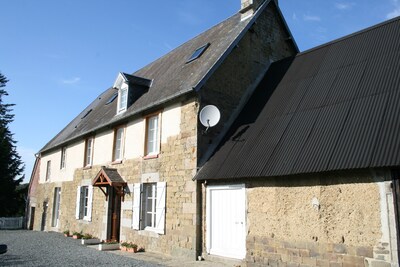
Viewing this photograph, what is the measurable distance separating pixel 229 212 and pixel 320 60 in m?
5.24

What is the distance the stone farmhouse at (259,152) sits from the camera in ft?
21.1

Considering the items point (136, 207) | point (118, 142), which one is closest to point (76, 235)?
point (118, 142)

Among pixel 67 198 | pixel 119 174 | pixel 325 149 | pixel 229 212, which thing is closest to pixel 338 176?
pixel 325 149

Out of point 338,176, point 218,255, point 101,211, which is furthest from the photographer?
point 101,211

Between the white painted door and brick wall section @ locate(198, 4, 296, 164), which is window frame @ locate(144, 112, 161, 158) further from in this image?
the white painted door

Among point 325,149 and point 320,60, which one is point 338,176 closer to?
point 325,149

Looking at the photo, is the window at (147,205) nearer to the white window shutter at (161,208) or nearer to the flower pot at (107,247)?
→ the white window shutter at (161,208)

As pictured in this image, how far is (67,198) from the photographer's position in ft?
58.7

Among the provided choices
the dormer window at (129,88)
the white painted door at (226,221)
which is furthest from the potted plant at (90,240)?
the white painted door at (226,221)

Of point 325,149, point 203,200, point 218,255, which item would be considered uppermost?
point 325,149

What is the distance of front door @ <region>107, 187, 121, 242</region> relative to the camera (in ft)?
45.0

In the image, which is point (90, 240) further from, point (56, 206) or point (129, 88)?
point (56, 206)

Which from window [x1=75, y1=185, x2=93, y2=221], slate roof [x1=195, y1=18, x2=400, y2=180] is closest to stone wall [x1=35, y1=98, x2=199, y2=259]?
slate roof [x1=195, y1=18, x2=400, y2=180]

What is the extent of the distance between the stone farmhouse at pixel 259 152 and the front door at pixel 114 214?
45 mm
